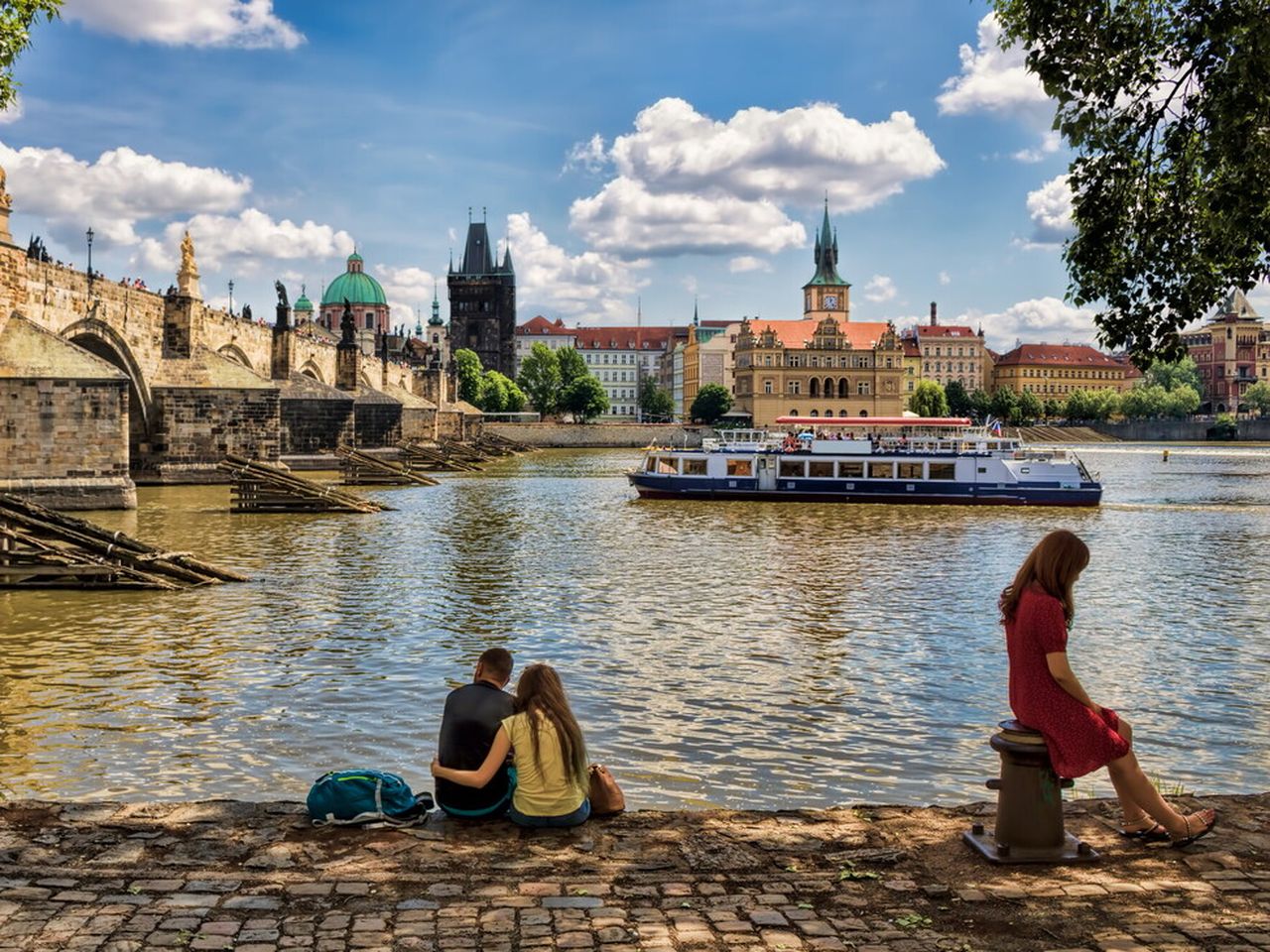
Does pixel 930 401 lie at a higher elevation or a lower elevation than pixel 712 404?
higher

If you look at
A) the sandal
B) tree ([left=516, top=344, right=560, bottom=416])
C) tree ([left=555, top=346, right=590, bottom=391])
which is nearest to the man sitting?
the sandal

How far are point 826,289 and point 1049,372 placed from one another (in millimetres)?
48357

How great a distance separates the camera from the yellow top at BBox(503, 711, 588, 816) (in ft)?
24.1

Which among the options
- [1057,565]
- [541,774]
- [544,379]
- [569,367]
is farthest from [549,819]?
[544,379]

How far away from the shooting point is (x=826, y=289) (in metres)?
172

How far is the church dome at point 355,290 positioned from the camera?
603 feet

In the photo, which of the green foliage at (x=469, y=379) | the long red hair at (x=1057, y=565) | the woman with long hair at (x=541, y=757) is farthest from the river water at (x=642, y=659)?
the green foliage at (x=469, y=379)

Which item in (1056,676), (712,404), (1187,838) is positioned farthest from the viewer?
(712,404)

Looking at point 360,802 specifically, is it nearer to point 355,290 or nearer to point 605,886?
point 605,886

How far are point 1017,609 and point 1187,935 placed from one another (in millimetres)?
1843

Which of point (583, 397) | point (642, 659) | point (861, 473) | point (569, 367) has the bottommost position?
point (642, 659)

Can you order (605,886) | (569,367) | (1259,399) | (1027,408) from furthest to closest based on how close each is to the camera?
1. (1259,399)
2. (1027,408)
3. (569,367)
4. (605,886)

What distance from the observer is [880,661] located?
1476 cm

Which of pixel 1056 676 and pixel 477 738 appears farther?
pixel 477 738
